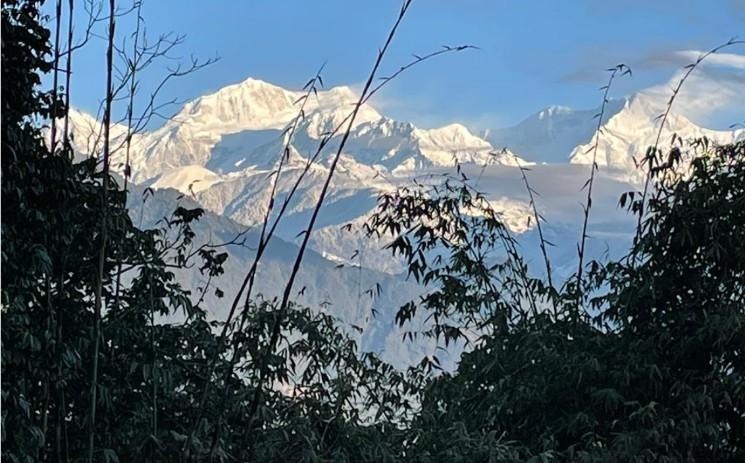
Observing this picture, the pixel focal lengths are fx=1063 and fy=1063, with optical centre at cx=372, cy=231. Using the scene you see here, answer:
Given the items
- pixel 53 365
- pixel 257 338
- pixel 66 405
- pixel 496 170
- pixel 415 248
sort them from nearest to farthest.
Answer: pixel 53 365 → pixel 66 405 → pixel 257 338 → pixel 415 248 → pixel 496 170

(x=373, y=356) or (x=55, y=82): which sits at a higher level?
(x=55, y=82)

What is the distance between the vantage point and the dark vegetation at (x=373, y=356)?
8.39 feet

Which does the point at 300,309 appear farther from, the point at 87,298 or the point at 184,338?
the point at 87,298

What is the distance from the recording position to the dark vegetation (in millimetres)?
2557

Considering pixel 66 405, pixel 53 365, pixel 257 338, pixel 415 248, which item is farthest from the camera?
pixel 415 248

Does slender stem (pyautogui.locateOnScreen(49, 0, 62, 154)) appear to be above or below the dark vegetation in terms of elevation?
above

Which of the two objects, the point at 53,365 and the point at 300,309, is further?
the point at 300,309

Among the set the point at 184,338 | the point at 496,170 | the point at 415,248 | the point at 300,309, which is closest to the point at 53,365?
the point at 184,338

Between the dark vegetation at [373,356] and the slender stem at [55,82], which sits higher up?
the slender stem at [55,82]

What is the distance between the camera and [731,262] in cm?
327

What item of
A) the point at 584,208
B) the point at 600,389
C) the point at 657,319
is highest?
the point at 584,208

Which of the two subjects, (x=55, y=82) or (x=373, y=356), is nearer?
(x=55, y=82)

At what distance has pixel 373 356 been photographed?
3740 mm

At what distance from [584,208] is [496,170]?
18.9 inches
